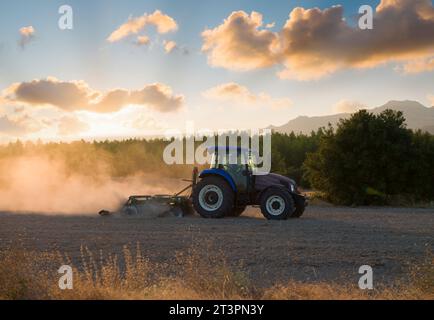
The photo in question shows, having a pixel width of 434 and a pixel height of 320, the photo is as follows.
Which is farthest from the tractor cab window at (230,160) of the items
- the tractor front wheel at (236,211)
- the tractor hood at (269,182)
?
the tractor front wheel at (236,211)

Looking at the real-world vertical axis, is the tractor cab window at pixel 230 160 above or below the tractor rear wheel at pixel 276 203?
above

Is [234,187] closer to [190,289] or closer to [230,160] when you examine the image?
[230,160]

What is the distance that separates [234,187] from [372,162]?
1076 cm

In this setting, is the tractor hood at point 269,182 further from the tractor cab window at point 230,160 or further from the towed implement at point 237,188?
the tractor cab window at point 230,160

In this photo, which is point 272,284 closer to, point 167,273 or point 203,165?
point 167,273

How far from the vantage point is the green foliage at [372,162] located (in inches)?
1042

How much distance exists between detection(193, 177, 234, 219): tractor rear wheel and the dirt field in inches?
18.1

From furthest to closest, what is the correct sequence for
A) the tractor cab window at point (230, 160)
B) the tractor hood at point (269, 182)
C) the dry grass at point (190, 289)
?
the tractor cab window at point (230, 160)
the tractor hood at point (269, 182)
the dry grass at point (190, 289)

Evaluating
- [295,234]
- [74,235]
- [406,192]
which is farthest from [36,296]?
[406,192]

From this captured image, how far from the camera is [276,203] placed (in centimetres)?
1780

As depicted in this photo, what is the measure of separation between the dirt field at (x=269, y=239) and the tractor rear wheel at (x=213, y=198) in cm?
46

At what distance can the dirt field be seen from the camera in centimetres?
1036

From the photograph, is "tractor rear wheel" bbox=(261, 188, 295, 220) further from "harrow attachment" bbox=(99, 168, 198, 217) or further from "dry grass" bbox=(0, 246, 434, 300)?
"dry grass" bbox=(0, 246, 434, 300)

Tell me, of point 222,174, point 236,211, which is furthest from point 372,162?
point 222,174
